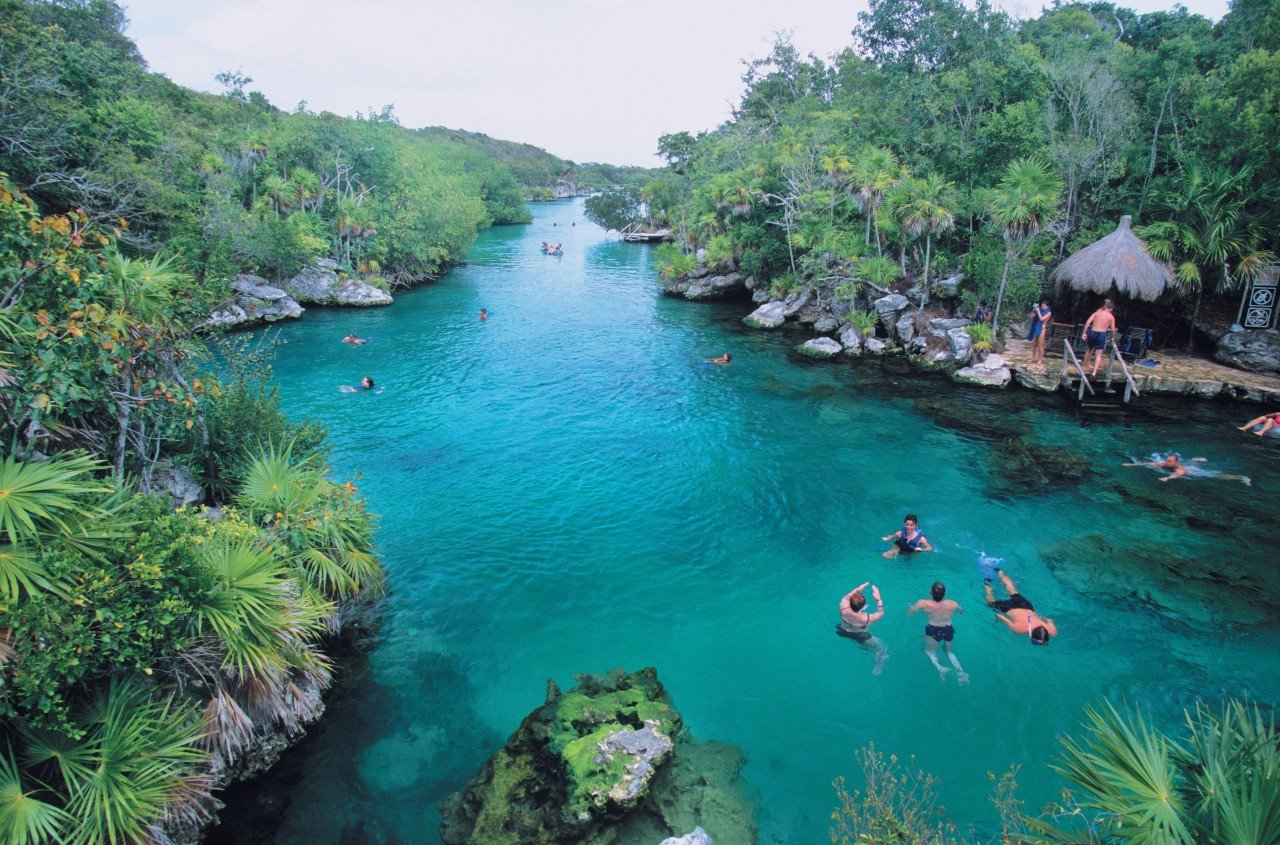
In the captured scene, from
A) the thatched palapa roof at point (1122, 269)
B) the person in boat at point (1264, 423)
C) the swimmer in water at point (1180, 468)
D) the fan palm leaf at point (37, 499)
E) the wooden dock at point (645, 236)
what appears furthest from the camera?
the wooden dock at point (645, 236)

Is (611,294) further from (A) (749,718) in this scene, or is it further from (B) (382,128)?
(A) (749,718)

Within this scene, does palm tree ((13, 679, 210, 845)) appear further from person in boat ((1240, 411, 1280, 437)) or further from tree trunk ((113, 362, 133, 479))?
person in boat ((1240, 411, 1280, 437))

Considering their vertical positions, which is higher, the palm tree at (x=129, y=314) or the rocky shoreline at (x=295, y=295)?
the palm tree at (x=129, y=314)

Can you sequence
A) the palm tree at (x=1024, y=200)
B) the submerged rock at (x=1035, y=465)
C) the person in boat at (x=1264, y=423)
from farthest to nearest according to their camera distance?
the palm tree at (x=1024, y=200) → the person in boat at (x=1264, y=423) → the submerged rock at (x=1035, y=465)

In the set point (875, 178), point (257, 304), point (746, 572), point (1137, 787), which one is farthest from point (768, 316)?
point (1137, 787)

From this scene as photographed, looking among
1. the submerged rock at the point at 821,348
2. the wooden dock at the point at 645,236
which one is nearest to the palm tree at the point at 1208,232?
the submerged rock at the point at 821,348

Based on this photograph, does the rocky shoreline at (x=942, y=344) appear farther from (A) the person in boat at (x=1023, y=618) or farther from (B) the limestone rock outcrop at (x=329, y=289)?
(B) the limestone rock outcrop at (x=329, y=289)

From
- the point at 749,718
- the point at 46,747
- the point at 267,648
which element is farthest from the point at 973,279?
the point at 46,747
